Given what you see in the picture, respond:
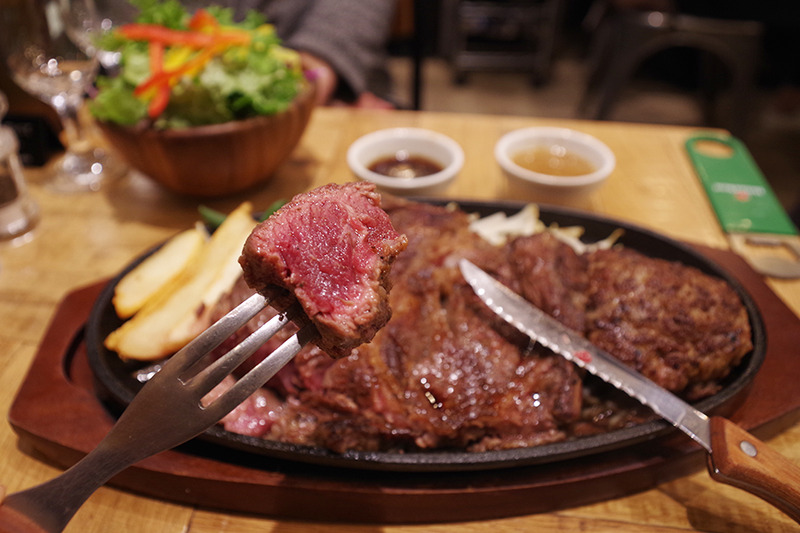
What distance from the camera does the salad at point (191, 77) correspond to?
98.0 inches

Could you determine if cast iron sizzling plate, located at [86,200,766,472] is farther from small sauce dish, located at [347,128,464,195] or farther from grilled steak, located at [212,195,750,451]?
small sauce dish, located at [347,128,464,195]

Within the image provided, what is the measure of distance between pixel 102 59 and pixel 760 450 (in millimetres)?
3701

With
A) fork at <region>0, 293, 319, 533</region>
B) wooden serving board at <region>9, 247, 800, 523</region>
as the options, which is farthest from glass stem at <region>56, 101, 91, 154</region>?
fork at <region>0, 293, 319, 533</region>

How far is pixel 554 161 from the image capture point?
9.78 feet

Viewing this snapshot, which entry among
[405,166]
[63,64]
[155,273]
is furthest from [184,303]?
[63,64]

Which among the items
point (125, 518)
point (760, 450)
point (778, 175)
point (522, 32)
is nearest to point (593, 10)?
point (522, 32)

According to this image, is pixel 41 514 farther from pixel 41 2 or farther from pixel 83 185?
pixel 41 2

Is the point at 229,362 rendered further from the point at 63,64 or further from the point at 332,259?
the point at 63,64

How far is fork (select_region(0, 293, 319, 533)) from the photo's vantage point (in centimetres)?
106

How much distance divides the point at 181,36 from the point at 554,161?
78.8 inches

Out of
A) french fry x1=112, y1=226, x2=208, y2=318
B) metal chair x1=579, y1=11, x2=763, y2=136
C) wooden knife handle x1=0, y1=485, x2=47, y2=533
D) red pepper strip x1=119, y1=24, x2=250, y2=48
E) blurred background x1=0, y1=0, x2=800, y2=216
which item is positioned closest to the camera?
wooden knife handle x1=0, y1=485, x2=47, y2=533

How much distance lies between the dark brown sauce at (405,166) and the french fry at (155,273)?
101 cm

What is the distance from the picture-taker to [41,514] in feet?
3.43

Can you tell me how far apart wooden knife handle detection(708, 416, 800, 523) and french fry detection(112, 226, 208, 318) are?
5.90 ft
